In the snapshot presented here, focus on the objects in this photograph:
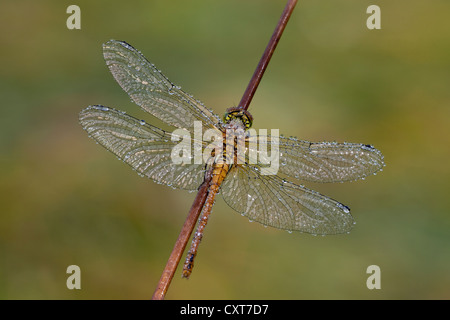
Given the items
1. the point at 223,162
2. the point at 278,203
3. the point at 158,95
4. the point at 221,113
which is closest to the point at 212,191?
the point at 223,162

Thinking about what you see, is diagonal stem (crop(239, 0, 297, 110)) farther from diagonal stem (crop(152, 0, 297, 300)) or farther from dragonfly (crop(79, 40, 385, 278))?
dragonfly (crop(79, 40, 385, 278))

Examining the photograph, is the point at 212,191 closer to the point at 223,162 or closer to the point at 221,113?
the point at 223,162

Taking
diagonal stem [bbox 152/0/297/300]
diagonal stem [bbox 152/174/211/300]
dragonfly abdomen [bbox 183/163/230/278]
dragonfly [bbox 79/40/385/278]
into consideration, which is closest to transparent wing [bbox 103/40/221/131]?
dragonfly [bbox 79/40/385/278]

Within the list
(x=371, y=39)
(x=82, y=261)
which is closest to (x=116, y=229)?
(x=82, y=261)

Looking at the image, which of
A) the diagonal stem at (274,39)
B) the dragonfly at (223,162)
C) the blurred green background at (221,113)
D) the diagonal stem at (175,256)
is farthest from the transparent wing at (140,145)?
the blurred green background at (221,113)

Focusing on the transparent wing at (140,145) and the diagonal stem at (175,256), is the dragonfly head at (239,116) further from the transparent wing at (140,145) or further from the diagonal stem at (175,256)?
the diagonal stem at (175,256)

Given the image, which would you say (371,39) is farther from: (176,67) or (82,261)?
(82,261)
